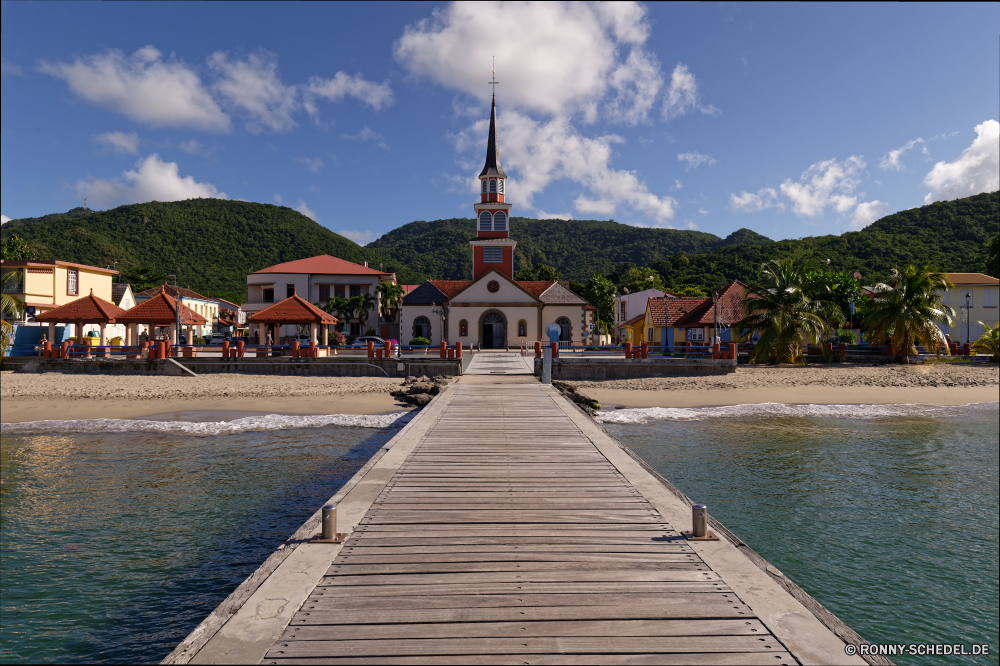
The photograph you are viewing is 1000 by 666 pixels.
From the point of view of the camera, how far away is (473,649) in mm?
3770

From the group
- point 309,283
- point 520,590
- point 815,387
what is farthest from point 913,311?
point 309,283

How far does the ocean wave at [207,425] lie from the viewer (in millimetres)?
18125

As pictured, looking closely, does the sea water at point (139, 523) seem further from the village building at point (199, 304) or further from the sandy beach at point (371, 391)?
the village building at point (199, 304)

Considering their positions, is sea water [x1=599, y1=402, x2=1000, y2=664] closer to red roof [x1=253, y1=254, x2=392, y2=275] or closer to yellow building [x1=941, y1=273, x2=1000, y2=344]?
yellow building [x1=941, y1=273, x2=1000, y2=344]

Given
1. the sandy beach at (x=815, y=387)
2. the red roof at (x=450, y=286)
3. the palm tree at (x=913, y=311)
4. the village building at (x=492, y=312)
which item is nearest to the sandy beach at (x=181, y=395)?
the sandy beach at (x=815, y=387)

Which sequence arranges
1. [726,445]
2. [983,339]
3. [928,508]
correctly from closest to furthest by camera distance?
1. [928,508]
2. [726,445]
3. [983,339]

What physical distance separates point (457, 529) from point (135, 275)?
98277 mm

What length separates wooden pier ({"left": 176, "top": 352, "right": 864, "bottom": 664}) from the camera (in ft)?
12.5

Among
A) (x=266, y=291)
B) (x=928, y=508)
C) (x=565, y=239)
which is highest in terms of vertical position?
(x=565, y=239)

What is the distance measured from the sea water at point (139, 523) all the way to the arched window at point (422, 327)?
1118 inches

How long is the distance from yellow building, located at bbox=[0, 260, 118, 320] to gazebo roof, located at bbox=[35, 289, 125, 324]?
8.03 metres

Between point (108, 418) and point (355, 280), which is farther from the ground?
point (355, 280)

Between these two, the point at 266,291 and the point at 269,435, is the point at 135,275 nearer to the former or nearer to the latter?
the point at 266,291

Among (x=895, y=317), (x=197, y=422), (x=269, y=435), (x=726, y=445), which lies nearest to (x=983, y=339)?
(x=895, y=317)
